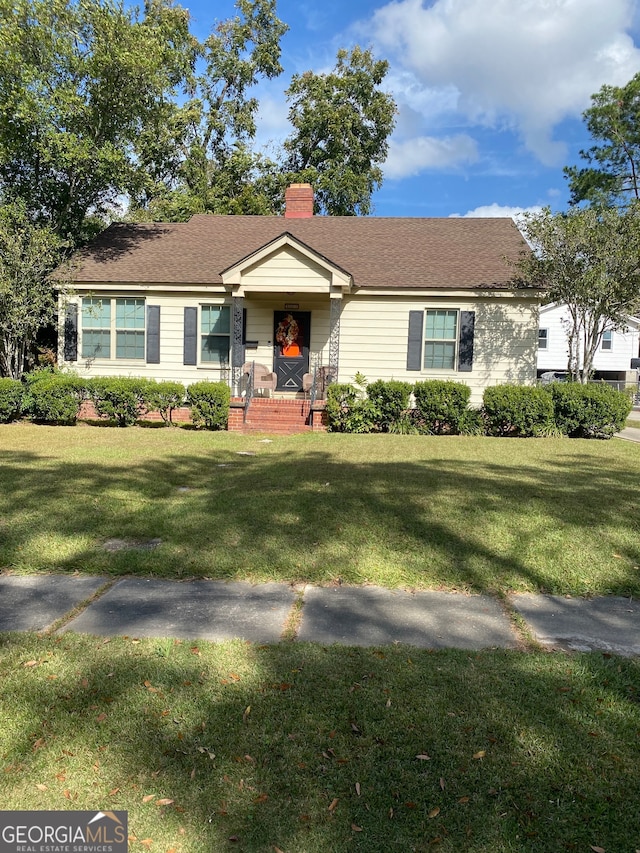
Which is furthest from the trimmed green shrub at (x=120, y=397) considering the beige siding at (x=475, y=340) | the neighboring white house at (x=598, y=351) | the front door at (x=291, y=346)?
the neighboring white house at (x=598, y=351)

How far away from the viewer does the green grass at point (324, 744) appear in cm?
192

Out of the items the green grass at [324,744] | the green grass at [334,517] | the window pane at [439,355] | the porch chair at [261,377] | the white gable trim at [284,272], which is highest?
the white gable trim at [284,272]

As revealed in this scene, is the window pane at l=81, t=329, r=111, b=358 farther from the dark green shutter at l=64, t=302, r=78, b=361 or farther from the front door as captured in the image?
the front door

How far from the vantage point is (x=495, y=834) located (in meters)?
1.88

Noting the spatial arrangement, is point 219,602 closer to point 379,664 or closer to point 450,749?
point 379,664

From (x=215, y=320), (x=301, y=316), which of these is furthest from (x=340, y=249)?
(x=215, y=320)

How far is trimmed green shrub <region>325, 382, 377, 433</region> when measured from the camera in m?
12.6

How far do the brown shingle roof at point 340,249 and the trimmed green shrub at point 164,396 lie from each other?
3355 millimetres

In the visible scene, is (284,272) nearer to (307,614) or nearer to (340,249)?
(340,249)

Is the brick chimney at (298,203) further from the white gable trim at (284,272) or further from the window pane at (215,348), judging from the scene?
the window pane at (215,348)

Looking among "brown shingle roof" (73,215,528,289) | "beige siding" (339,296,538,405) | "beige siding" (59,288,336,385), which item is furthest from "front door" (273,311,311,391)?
"brown shingle roof" (73,215,528,289)

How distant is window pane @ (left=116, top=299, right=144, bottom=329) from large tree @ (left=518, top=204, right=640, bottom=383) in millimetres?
9688

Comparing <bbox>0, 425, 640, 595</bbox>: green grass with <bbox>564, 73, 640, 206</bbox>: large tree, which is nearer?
<bbox>0, 425, 640, 595</bbox>: green grass

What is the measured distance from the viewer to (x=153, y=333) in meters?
15.2
